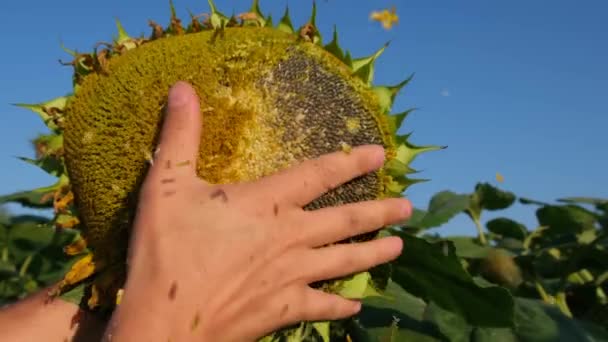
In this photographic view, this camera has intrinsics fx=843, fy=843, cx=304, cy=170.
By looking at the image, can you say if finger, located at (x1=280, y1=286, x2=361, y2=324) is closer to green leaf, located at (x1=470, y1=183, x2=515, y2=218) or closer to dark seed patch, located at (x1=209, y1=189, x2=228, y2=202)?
dark seed patch, located at (x1=209, y1=189, x2=228, y2=202)

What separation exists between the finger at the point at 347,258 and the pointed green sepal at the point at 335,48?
433mm

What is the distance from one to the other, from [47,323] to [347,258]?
0.96 meters

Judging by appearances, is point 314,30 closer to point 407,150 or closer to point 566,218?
point 407,150

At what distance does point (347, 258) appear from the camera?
1805mm

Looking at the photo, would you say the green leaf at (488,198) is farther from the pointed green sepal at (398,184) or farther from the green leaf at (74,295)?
the green leaf at (74,295)

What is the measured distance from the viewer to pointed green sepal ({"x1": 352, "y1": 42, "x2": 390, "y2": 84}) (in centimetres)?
192

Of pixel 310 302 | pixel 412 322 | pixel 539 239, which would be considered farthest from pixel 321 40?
pixel 539 239

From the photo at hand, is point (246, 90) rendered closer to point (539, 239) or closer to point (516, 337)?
point (516, 337)

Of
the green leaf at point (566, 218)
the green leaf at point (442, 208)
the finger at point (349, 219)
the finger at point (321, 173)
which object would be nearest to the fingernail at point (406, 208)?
the finger at point (349, 219)

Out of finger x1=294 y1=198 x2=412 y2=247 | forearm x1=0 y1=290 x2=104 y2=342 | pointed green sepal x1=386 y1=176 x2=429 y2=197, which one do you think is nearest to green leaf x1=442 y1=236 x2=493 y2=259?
pointed green sepal x1=386 y1=176 x2=429 y2=197

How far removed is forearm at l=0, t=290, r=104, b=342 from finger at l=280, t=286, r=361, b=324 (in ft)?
2.43

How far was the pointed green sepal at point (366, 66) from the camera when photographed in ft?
6.31

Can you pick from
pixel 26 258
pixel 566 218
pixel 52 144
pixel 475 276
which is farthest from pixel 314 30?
pixel 26 258

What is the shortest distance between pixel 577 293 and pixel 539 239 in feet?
2.82
